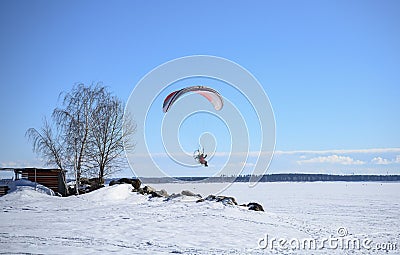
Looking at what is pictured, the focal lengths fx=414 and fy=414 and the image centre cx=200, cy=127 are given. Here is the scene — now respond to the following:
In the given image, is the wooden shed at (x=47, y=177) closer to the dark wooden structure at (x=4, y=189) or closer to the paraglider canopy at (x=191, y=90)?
the dark wooden structure at (x=4, y=189)

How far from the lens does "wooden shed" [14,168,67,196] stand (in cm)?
2150

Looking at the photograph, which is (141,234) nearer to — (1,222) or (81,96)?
(1,222)

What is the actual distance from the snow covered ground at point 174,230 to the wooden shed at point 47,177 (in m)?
4.88

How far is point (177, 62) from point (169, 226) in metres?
7.40

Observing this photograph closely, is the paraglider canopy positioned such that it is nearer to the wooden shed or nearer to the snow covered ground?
the snow covered ground

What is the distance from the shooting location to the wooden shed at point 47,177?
21.5 metres

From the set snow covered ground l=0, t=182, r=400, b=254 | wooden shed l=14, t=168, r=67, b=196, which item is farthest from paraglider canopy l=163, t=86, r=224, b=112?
wooden shed l=14, t=168, r=67, b=196

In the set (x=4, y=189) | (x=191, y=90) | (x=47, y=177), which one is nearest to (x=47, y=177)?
(x=47, y=177)

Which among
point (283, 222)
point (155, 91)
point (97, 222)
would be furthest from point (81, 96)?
point (283, 222)

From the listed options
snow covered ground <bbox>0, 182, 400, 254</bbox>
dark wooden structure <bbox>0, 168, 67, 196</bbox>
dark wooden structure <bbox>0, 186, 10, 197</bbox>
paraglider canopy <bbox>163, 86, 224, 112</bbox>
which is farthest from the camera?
dark wooden structure <bbox>0, 168, 67, 196</bbox>

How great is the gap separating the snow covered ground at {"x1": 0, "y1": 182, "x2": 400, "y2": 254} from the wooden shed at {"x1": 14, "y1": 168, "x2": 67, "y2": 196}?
488 centimetres

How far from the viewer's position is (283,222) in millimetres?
12609

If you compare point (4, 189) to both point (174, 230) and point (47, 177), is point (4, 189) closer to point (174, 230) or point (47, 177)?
point (47, 177)

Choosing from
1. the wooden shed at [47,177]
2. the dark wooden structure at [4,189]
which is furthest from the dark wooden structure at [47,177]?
the dark wooden structure at [4,189]
